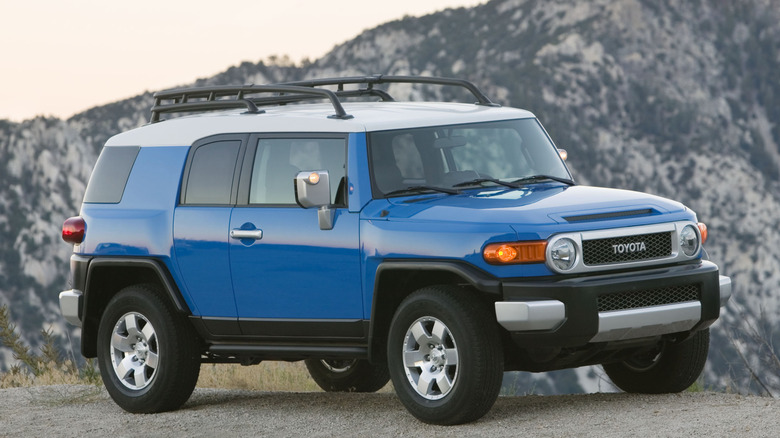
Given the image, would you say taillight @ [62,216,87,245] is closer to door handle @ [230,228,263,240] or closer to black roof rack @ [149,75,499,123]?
black roof rack @ [149,75,499,123]

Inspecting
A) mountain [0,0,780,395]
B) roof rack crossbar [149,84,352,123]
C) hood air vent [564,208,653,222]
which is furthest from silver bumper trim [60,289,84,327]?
mountain [0,0,780,395]

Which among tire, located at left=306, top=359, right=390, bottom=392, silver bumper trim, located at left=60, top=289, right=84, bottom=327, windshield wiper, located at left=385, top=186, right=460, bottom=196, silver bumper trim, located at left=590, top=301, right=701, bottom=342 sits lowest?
tire, located at left=306, top=359, right=390, bottom=392

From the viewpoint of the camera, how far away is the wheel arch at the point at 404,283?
8.55m

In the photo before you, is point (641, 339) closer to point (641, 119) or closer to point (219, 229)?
point (219, 229)


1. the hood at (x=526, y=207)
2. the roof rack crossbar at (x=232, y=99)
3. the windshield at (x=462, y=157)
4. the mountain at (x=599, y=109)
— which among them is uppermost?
the roof rack crossbar at (x=232, y=99)

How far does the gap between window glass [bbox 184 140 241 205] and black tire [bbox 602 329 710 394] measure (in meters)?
3.17

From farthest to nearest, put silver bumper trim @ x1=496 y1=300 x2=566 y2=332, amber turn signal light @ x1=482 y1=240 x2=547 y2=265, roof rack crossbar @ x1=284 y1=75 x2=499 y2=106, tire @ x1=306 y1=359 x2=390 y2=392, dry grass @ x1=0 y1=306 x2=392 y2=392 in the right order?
dry grass @ x1=0 y1=306 x2=392 y2=392
tire @ x1=306 y1=359 x2=390 y2=392
roof rack crossbar @ x1=284 y1=75 x2=499 y2=106
amber turn signal light @ x1=482 y1=240 x2=547 y2=265
silver bumper trim @ x1=496 y1=300 x2=566 y2=332

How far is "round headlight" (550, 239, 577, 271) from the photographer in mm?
8469

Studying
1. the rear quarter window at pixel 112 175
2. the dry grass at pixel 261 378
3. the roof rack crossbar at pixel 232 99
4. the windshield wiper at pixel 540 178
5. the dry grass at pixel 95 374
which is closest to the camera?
the roof rack crossbar at pixel 232 99

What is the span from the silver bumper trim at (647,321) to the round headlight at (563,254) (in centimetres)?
38

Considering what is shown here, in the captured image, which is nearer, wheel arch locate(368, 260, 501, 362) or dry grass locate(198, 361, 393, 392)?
wheel arch locate(368, 260, 501, 362)

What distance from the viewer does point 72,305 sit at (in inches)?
430

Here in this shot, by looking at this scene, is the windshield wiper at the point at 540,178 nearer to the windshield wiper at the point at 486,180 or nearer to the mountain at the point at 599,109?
the windshield wiper at the point at 486,180

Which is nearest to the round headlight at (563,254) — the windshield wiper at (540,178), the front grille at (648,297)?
the front grille at (648,297)
